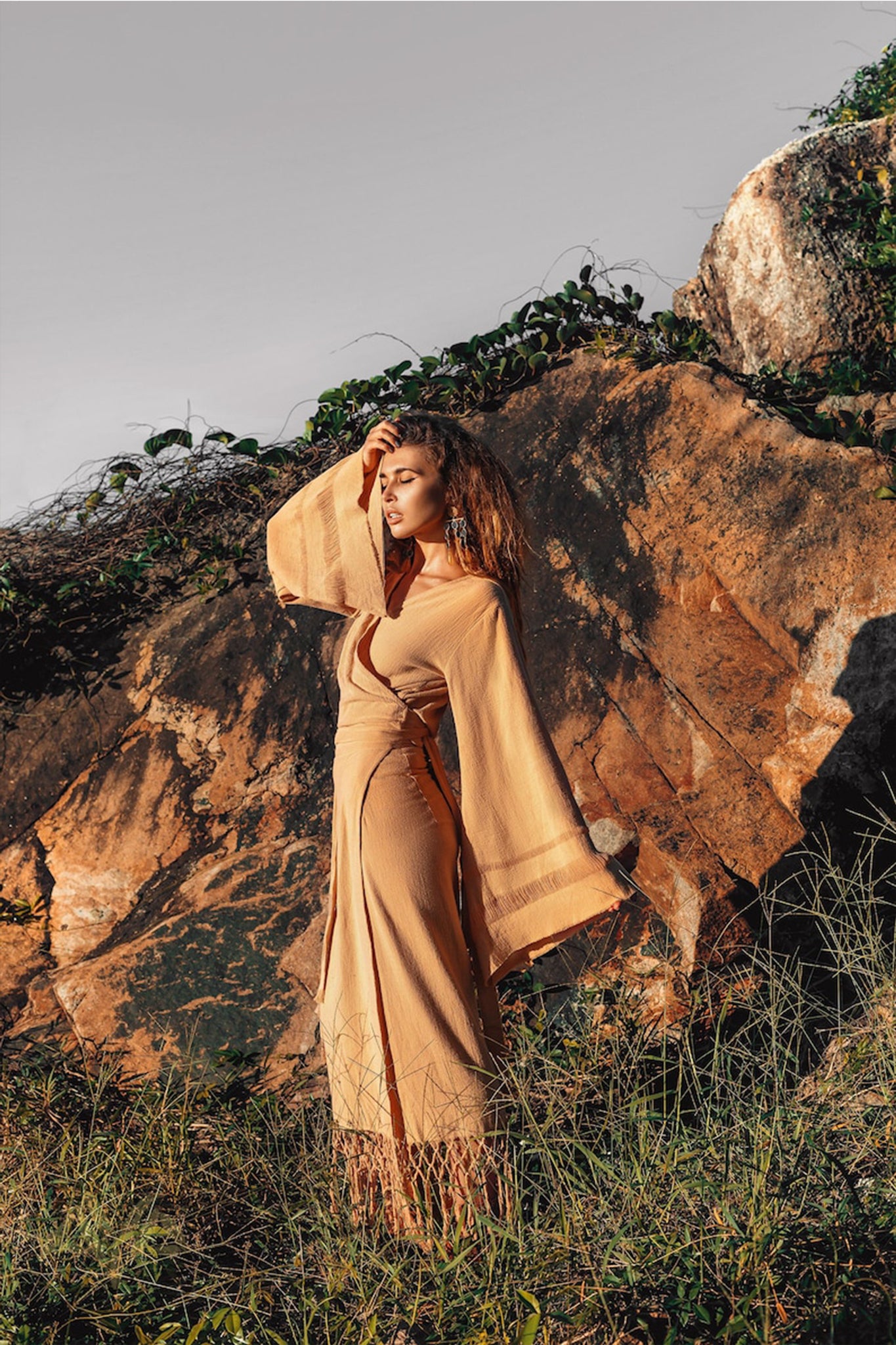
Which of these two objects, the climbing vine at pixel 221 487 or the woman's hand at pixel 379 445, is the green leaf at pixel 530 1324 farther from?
the climbing vine at pixel 221 487

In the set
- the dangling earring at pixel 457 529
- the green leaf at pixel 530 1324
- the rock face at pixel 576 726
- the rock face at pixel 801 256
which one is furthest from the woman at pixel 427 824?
the rock face at pixel 801 256

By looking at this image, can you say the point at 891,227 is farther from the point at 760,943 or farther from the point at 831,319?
the point at 760,943

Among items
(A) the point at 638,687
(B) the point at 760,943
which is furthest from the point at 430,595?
(B) the point at 760,943

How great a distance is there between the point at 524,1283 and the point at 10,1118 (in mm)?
2278

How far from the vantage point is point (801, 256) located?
5.66 m

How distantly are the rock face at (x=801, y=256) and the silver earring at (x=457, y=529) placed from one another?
3254 mm

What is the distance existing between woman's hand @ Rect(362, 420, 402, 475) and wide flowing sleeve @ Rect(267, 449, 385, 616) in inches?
0.7

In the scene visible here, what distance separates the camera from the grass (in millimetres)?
2209

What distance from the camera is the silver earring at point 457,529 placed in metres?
3.09

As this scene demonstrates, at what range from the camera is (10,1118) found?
12.7 ft

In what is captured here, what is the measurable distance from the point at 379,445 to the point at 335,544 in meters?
0.29

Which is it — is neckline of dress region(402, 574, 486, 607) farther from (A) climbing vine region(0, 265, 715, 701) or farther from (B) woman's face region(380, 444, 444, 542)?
(A) climbing vine region(0, 265, 715, 701)

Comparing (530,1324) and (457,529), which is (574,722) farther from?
(530,1324)

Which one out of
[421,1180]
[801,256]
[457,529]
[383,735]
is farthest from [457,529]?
[801,256]
